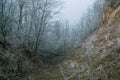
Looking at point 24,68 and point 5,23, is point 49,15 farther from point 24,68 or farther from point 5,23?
point 24,68

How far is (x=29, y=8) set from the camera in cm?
3077

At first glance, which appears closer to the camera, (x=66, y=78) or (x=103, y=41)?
(x=66, y=78)

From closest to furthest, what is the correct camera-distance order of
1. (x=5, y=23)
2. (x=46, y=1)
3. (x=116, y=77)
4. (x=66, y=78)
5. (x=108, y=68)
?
1. (x=116, y=77)
2. (x=108, y=68)
3. (x=66, y=78)
4. (x=5, y=23)
5. (x=46, y=1)

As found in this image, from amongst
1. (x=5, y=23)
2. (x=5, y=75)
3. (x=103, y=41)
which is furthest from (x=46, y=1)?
(x=5, y=75)

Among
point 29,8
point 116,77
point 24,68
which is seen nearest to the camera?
point 116,77

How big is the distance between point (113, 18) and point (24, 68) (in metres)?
10.4

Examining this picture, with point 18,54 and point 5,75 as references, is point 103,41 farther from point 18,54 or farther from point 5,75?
point 5,75

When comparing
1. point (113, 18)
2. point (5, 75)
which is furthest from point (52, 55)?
point (5, 75)

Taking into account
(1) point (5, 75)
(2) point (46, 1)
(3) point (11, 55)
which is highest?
(2) point (46, 1)

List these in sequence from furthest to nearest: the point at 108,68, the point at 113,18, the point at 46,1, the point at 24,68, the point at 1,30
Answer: the point at 46,1
the point at 1,30
the point at 113,18
the point at 24,68
the point at 108,68

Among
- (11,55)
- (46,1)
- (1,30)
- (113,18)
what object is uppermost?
(46,1)

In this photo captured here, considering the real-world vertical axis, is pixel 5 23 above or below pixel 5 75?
above

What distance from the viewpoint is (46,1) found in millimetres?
28734

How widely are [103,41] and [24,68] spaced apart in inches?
289
